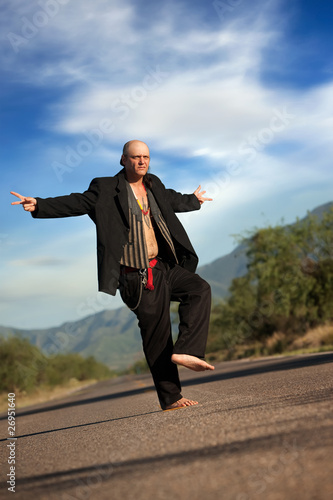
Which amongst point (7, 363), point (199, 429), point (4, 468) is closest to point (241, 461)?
point (199, 429)

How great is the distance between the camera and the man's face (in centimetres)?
686

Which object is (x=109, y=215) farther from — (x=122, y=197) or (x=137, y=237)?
(x=137, y=237)

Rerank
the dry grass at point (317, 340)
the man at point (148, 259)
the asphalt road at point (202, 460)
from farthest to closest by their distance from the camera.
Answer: the dry grass at point (317, 340) → the man at point (148, 259) → the asphalt road at point (202, 460)

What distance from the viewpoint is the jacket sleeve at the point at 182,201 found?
24.0 feet

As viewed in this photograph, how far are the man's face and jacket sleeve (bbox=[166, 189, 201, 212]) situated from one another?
538 millimetres

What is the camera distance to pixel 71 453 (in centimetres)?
425

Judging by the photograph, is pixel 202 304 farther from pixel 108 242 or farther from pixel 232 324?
pixel 232 324

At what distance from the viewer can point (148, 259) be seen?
6.64 metres

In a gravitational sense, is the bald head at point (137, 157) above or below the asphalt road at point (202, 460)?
above

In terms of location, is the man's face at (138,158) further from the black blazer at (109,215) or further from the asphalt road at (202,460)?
the asphalt road at (202,460)

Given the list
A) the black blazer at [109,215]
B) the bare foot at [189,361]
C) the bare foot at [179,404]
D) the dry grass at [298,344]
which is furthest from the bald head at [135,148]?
the dry grass at [298,344]

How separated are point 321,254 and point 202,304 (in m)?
34.0

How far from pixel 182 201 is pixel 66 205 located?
4.82 ft

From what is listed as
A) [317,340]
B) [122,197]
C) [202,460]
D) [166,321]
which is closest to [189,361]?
[166,321]
